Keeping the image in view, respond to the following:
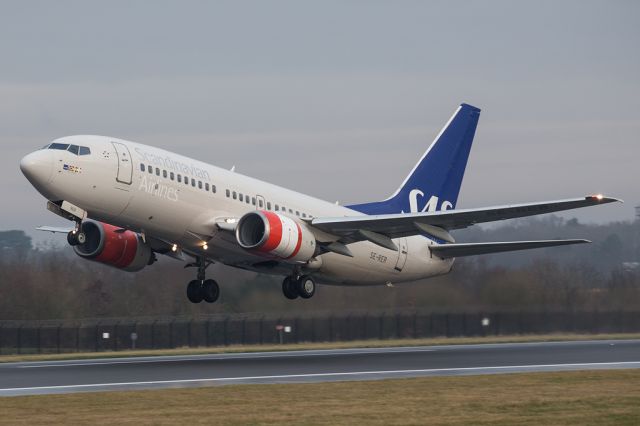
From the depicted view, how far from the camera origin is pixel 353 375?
36.2 metres

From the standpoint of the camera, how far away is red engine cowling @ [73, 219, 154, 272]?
44.5 m

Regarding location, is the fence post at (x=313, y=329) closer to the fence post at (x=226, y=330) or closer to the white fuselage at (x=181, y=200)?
the fence post at (x=226, y=330)

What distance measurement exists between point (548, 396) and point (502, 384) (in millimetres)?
2896

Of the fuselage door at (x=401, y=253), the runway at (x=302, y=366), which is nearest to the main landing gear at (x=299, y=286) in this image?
the runway at (x=302, y=366)

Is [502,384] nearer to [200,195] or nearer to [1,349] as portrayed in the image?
[200,195]

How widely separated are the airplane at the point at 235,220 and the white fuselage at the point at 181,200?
0.04 metres

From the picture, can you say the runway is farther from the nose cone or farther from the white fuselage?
the nose cone

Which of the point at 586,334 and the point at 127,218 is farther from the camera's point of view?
the point at 586,334

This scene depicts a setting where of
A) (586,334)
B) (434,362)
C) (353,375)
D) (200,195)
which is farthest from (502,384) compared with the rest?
(586,334)

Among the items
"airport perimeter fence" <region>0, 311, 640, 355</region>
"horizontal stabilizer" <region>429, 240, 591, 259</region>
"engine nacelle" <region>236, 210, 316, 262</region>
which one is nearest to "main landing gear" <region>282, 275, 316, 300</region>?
"engine nacelle" <region>236, 210, 316, 262</region>

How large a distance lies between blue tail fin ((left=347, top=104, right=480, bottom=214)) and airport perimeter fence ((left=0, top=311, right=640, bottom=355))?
24.9ft

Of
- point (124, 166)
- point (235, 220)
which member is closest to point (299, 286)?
point (235, 220)

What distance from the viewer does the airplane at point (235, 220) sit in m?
37.3

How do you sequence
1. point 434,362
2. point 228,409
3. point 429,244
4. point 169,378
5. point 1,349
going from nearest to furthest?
1. point 228,409
2. point 169,378
3. point 434,362
4. point 429,244
5. point 1,349
